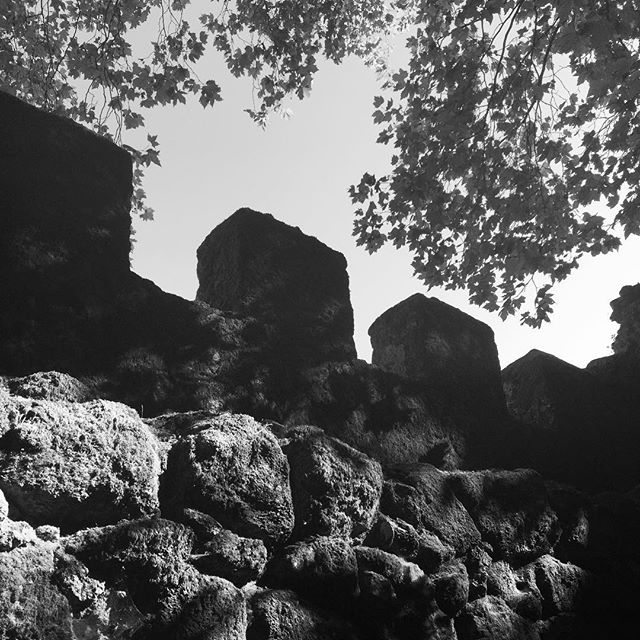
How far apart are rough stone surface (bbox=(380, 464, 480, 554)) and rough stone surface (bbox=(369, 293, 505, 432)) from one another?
4.63ft

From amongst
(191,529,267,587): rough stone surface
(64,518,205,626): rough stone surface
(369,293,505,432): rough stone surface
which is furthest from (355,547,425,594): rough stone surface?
(369,293,505,432): rough stone surface

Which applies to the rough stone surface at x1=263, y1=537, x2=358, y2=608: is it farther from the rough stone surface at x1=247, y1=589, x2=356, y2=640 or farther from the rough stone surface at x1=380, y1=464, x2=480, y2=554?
the rough stone surface at x1=380, y1=464, x2=480, y2=554

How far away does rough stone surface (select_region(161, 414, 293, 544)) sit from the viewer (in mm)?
2395

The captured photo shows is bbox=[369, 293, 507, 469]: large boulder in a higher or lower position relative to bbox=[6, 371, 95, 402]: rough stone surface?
higher

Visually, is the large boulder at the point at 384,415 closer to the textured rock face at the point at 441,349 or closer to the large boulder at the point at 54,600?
the textured rock face at the point at 441,349

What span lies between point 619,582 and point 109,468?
2.98 m

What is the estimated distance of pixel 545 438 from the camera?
484 cm

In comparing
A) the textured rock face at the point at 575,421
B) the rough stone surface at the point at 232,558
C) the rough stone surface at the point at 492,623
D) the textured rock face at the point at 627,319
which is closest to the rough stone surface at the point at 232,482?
the rough stone surface at the point at 232,558

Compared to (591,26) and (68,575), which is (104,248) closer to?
(68,575)

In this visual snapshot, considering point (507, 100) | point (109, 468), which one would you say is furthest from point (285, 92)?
point (109, 468)

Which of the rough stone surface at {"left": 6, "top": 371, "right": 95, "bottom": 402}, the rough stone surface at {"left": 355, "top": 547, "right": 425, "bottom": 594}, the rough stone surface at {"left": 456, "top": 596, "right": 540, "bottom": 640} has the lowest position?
the rough stone surface at {"left": 456, "top": 596, "right": 540, "bottom": 640}

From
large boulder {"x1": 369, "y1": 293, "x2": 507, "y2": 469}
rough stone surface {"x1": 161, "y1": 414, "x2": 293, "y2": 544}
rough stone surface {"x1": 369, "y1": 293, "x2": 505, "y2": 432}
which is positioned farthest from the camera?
rough stone surface {"x1": 369, "y1": 293, "x2": 505, "y2": 432}

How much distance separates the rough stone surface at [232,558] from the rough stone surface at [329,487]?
0.99 ft

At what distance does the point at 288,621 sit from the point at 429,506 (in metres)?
1.16
